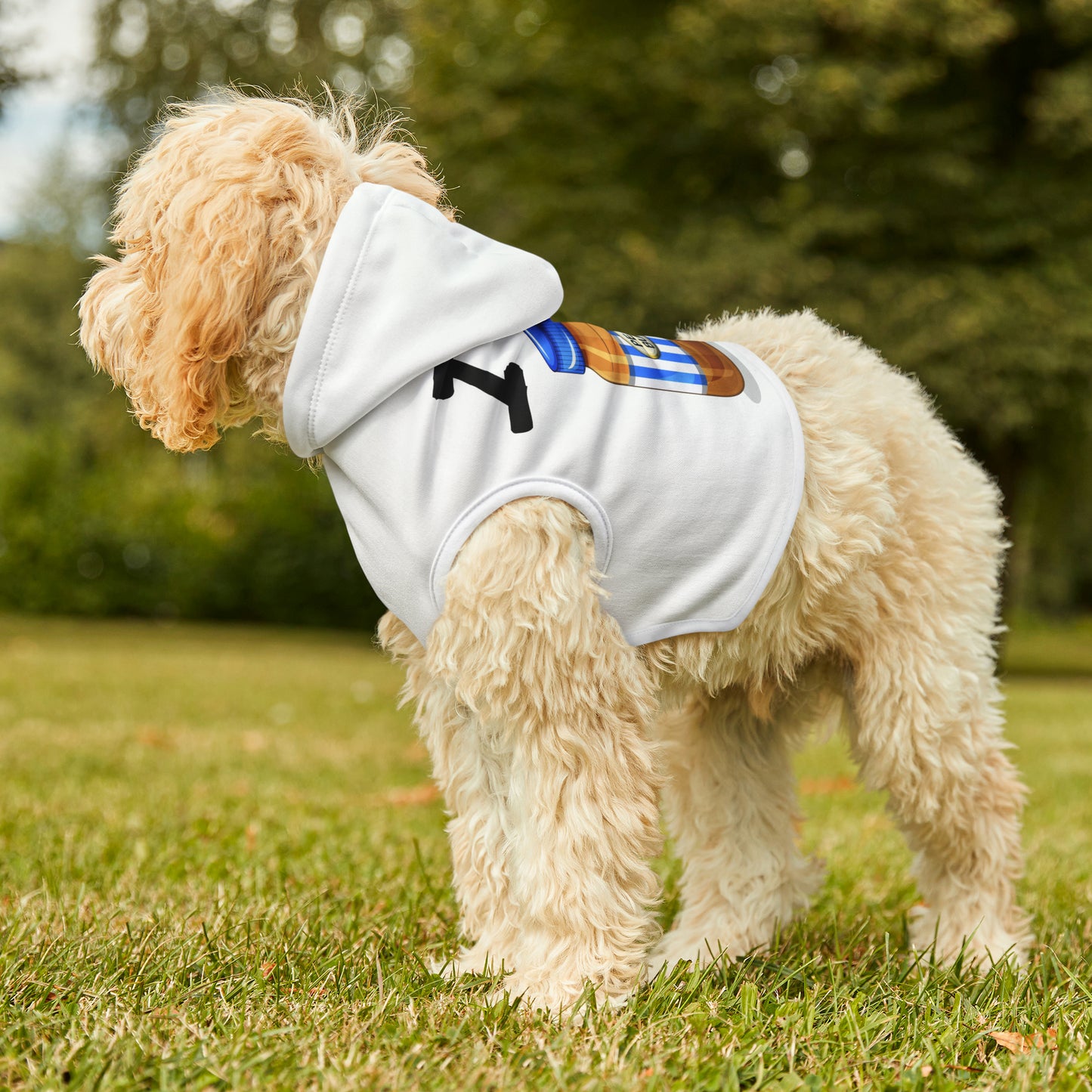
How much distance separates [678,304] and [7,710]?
345 inches

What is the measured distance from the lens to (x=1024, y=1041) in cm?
234

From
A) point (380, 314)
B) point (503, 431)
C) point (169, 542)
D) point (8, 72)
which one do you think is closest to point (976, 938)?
point (503, 431)

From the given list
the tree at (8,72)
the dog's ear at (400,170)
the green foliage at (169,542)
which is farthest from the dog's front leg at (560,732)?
the green foliage at (169,542)

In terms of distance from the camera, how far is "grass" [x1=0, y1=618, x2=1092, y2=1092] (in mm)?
2068

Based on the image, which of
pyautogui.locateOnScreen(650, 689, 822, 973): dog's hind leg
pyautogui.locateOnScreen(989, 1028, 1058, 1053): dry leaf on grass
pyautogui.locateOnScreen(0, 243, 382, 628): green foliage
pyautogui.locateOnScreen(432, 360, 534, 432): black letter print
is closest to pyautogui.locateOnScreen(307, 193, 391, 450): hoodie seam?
pyautogui.locateOnScreen(432, 360, 534, 432): black letter print

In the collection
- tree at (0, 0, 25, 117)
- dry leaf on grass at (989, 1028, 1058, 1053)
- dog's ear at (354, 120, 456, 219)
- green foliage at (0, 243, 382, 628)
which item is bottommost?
green foliage at (0, 243, 382, 628)

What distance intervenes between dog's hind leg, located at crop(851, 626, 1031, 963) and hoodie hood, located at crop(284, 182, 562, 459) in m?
1.31

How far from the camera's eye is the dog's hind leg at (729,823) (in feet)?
10.5

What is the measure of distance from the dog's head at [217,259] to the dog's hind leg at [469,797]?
0.65m

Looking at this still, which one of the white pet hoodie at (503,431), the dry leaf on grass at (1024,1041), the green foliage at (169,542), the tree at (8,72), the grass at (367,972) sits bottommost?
the green foliage at (169,542)

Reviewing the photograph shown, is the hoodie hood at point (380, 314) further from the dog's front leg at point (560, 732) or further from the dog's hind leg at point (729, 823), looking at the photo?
the dog's hind leg at point (729, 823)

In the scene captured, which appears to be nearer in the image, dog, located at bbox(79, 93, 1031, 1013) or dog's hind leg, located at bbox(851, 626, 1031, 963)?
dog, located at bbox(79, 93, 1031, 1013)

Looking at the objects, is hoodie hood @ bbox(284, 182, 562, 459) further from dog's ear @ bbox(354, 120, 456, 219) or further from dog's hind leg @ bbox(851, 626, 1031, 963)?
dog's hind leg @ bbox(851, 626, 1031, 963)

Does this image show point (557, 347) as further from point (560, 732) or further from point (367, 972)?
point (367, 972)
